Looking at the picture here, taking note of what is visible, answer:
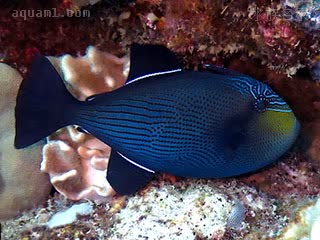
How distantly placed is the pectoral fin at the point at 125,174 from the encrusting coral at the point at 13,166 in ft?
2.89

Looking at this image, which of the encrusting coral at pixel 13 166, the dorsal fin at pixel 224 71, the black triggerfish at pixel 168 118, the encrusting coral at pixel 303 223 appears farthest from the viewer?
the encrusting coral at pixel 13 166

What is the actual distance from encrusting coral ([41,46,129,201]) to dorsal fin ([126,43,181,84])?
0.61m

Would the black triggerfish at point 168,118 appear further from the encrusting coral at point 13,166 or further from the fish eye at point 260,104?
the encrusting coral at point 13,166

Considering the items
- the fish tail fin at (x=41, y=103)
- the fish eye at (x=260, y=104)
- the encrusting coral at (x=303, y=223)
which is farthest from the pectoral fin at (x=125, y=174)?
the encrusting coral at (x=303, y=223)

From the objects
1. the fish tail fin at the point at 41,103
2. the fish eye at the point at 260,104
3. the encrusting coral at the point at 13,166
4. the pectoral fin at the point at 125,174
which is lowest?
the encrusting coral at the point at 13,166

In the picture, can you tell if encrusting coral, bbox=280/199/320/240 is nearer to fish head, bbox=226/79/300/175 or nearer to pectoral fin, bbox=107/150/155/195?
fish head, bbox=226/79/300/175

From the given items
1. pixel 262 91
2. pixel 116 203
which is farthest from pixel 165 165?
pixel 262 91

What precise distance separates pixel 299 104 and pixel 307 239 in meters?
1.27

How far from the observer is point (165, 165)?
2400 mm

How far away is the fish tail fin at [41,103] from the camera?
96.0 inches

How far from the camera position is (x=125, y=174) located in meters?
2.53

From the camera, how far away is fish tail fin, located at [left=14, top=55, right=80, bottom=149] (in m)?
2.44

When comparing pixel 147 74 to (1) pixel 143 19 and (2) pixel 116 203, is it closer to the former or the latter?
(1) pixel 143 19

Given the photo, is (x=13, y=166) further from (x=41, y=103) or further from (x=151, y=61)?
(x=151, y=61)
